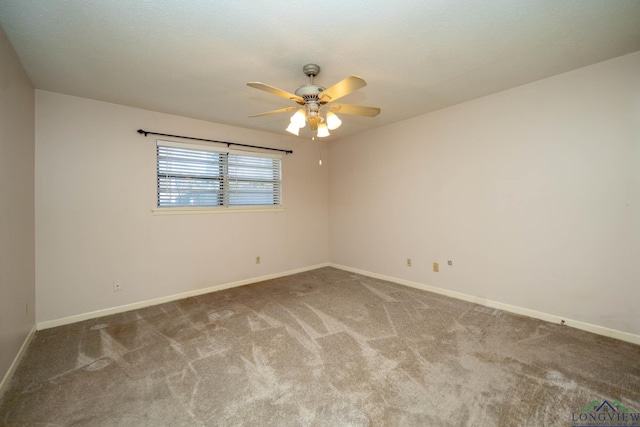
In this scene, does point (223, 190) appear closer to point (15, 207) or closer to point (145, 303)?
point (145, 303)

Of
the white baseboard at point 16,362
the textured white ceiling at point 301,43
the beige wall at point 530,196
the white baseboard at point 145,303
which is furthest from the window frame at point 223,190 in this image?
the beige wall at point 530,196

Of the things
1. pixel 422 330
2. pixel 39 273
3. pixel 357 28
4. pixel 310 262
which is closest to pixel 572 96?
pixel 357 28

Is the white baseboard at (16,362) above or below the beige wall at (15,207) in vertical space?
below

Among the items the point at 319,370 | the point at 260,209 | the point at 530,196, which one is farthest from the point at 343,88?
the point at 260,209

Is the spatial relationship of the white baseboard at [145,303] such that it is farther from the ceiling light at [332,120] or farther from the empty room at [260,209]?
the ceiling light at [332,120]

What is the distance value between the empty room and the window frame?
1.4 inches

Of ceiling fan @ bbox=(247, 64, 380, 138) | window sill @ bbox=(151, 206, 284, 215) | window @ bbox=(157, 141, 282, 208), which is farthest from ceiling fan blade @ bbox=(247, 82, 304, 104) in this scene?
window sill @ bbox=(151, 206, 284, 215)

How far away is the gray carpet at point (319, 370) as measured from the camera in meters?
1.60

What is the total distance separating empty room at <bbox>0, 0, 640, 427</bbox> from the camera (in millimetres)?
1734

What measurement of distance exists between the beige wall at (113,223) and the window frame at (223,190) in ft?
0.26

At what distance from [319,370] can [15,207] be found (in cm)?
275

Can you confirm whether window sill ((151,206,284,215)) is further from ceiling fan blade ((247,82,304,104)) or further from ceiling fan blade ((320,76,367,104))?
ceiling fan blade ((320,76,367,104))

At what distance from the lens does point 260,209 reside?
4.39m

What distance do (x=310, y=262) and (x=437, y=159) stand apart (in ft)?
9.27
